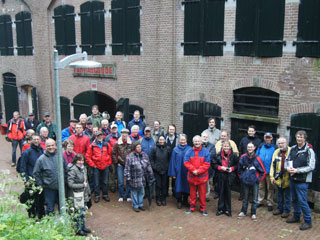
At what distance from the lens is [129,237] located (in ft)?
23.4

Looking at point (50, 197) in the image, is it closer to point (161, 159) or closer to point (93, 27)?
point (161, 159)

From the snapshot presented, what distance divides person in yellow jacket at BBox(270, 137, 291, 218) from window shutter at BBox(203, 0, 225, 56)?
3364 millimetres

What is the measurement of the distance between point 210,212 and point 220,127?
2.67 metres

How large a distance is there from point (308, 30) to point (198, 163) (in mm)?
3966

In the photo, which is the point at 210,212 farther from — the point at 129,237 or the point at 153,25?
the point at 153,25

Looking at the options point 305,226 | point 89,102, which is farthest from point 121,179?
point 89,102

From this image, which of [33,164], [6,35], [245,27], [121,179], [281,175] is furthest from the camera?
[6,35]

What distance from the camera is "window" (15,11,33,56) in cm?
1622

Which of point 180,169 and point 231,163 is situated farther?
point 180,169

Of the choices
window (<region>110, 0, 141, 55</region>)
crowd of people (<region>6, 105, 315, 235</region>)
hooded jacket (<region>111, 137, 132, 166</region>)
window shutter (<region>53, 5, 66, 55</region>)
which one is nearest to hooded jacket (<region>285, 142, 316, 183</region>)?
crowd of people (<region>6, 105, 315, 235</region>)

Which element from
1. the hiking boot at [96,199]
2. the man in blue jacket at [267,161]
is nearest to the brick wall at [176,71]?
the man in blue jacket at [267,161]

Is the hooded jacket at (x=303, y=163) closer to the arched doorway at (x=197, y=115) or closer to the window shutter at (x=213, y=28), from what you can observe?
the arched doorway at (x=197, y=115)

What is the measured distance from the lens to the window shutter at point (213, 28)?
9.64 metres

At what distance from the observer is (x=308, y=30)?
812 centimetres
